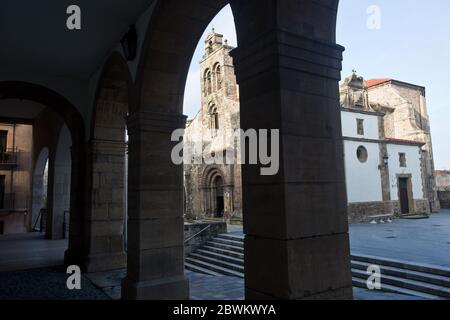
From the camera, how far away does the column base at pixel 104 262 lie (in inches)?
239

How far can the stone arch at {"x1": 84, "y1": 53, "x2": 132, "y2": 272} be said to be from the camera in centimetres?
614

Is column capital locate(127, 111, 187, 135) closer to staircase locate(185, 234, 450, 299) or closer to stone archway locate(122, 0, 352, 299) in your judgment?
stone archway locate(122, 0, 352, 299)

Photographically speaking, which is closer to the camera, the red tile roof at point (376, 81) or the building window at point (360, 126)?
the building window at point (360, 126)

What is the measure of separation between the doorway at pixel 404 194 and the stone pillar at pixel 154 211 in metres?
18.9

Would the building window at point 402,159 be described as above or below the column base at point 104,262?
above

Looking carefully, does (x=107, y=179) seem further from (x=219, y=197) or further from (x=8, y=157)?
(x=219, y=197)

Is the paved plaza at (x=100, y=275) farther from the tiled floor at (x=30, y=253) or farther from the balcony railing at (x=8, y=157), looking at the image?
the balcony railing at (x=8, y=157)

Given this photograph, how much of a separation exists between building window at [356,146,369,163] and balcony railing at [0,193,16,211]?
56.6 feet

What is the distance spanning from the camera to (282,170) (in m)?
2.09

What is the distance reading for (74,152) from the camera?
6.80 meters

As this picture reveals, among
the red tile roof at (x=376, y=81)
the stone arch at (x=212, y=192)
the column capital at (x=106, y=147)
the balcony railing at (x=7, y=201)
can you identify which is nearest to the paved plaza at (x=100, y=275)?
the column capital at (x=106, y=147)

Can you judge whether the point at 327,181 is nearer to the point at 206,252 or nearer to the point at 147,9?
the point at 147,9

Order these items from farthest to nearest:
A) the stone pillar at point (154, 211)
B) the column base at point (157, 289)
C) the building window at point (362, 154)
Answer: the building window at point (362, 154) < the stone pillar at point (154, 211) < the column base at point (157, 289)

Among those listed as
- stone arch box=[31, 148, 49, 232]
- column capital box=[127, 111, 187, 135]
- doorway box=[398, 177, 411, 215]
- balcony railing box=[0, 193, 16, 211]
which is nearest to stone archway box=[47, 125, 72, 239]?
stone arch box=[31, 148, 49, 232]
